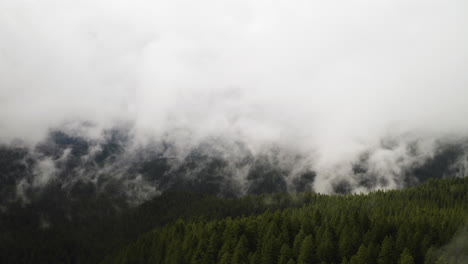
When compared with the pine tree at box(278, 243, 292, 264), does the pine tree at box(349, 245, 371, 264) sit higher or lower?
lower

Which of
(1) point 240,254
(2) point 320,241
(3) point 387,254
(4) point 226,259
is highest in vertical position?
(2) point 320,241

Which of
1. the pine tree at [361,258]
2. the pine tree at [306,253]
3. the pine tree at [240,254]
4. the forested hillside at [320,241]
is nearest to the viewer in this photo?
the pine tree at [361,258]

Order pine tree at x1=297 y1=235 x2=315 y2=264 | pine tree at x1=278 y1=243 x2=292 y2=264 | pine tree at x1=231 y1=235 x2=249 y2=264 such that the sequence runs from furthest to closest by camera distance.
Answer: pine tree at x1=231 y1=235 x2=249 y2=264 < pine tree at x1=278 y1=243 x2=292 y2=264 < pine tree at x1=297 y1=235 x2=315 y2=264

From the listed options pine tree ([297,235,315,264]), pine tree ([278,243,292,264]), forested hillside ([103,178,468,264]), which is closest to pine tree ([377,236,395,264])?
forested hillside ([103,178,468,264])

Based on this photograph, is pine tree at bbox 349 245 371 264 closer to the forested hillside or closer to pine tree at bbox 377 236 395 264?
the forested hillside

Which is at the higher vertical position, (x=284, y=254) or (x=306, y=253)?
(x=284, y=254)

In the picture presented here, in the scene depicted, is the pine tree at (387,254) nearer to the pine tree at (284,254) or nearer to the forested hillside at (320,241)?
the forested hillside at (320,241)

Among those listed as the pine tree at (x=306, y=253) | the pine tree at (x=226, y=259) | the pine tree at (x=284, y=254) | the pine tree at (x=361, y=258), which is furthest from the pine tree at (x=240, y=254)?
the pine tree at (x=361, y=258)

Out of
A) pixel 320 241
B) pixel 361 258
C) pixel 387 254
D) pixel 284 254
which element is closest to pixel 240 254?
pixel 284 254

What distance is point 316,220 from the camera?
119500 millimetres

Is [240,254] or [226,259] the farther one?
[226,259]

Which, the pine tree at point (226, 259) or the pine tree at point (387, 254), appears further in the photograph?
the pine tree at point (226, 259)

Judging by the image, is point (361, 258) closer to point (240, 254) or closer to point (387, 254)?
point (387, 254)

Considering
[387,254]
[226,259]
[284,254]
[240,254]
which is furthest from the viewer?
[226,259]
